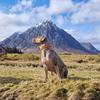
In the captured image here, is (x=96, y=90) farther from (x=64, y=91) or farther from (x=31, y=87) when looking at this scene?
(x=31, y=87)

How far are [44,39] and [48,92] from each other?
3807 mm

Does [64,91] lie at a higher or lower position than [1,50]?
lower

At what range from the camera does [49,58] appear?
2184cm

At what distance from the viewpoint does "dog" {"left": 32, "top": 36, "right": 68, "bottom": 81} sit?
21.8 meters

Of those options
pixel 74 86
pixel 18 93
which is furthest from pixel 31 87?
pixel 74 86

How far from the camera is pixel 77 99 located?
18.2m

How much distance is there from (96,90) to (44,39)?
4.68 meters

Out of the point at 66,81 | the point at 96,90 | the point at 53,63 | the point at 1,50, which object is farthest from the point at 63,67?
the point at 1,50

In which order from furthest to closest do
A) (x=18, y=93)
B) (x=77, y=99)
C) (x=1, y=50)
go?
(x=1, y=50), (x=18, y=93), (x=77, y=99)

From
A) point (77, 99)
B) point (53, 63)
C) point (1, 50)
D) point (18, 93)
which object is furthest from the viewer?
point (1, 50)

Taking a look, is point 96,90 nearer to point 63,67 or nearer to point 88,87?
point 88,87

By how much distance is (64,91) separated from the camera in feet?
61.9

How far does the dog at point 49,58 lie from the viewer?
71.6 ft

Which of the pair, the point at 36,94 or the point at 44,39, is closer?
the point at 36,94
